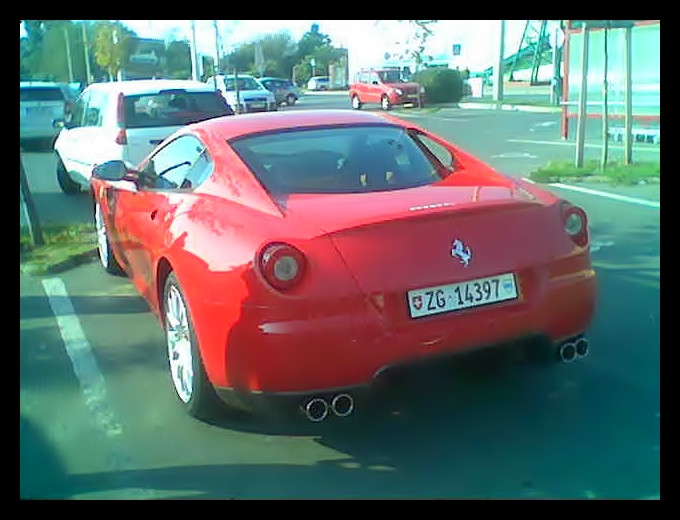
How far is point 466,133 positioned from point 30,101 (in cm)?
608

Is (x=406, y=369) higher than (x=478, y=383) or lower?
higher

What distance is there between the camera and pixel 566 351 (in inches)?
129

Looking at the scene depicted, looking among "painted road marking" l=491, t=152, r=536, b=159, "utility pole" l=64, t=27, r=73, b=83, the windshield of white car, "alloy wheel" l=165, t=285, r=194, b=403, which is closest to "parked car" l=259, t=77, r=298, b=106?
the windshield of white car

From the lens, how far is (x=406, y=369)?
2.88 m

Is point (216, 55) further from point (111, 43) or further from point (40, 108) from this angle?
point (40, 108)

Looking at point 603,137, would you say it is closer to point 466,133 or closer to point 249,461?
point 466,133

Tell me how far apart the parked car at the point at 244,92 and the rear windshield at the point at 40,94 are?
1.49m

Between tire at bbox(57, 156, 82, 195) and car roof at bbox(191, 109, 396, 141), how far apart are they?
4.90 metres

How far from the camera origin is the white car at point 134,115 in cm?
771

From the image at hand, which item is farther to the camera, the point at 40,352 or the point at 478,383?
the point at 40,352

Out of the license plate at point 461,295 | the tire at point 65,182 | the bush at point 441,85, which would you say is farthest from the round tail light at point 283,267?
the tire at point 65,182
